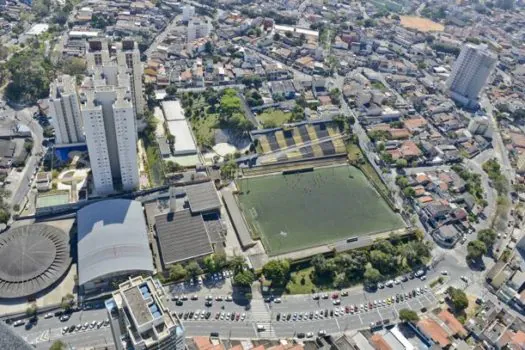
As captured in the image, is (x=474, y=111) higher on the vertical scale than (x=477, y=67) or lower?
lower

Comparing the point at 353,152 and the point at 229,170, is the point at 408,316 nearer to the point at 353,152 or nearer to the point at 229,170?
the point at 229,170

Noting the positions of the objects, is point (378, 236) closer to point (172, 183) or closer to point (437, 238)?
point (437, 238)

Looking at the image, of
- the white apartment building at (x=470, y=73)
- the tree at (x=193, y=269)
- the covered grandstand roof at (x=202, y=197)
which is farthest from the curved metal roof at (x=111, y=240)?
the white apartment building at (x=470, y=73)

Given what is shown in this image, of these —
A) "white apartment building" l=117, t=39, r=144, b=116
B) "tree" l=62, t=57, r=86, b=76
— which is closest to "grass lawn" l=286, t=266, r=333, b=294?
"white apartment building" l=117, t=39, r=144, b=116

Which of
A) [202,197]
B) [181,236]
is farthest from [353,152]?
[181,236]

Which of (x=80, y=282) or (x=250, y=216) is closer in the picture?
(x=80, y=282)

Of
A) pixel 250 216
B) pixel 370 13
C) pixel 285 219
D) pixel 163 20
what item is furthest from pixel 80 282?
pixel 370 13

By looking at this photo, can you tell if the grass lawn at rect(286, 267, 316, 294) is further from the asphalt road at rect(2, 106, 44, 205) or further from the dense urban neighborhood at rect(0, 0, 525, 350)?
the asphalt road at rect(2, 106, 44, 205)

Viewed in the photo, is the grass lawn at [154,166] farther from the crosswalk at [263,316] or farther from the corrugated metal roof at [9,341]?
the corrugated metal roof at [9,341]
